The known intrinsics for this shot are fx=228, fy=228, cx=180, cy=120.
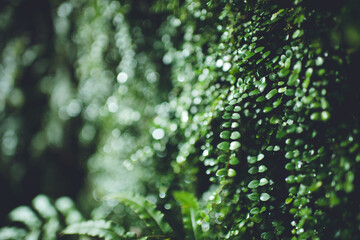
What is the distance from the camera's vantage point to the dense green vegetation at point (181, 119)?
811mm

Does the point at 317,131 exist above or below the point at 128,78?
below

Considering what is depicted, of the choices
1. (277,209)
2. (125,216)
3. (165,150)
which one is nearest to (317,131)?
(277,209)

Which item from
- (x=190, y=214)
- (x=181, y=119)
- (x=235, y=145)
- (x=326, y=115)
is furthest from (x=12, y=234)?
(x=326, y=115)

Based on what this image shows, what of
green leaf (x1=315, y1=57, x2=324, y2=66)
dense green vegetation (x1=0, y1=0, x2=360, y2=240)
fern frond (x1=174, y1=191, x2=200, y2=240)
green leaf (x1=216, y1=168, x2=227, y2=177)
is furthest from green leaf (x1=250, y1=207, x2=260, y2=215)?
green leaf (x1=315, y1=57, x2=324, y2=66)

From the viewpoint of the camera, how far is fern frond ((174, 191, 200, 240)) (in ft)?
4.06

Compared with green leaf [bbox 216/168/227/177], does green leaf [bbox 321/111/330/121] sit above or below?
above

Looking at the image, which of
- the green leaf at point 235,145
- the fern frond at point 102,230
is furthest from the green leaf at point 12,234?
the green leaf at point 235,145

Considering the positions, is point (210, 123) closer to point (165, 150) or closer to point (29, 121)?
point (165, 150)

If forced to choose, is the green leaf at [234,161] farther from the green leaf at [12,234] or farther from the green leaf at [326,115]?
the green leaf at [12,234]

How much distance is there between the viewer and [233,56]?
1177 mm

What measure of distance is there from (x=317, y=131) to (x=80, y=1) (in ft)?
9.20

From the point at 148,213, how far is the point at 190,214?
0.24 meters

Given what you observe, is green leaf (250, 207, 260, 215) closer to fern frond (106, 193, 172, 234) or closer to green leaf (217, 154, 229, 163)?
green leaf (217, 154, 229, 163)

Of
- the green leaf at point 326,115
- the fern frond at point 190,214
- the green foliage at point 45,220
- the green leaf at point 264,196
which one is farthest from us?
the green foliage at point 45,220
